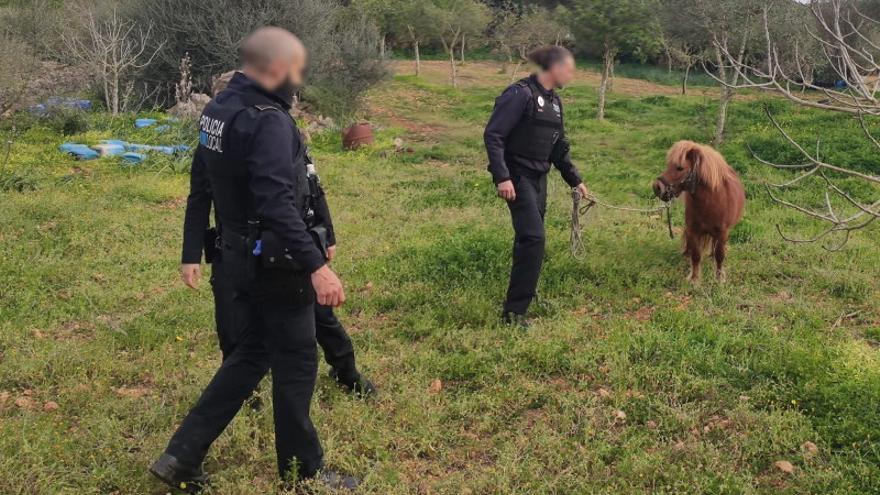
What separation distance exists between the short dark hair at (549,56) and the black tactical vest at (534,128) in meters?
0.15

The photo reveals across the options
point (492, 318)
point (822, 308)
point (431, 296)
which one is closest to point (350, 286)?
point (431, 296)

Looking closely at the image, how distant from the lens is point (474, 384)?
14.3 ft

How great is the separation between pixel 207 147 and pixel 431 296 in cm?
308

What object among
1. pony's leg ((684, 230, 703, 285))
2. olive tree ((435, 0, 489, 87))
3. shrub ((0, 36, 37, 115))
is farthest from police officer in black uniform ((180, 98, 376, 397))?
olive tree ((435, 0, 489, 87))

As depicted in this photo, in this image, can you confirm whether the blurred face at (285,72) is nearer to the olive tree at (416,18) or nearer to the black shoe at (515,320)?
the black shoe at (515,320)

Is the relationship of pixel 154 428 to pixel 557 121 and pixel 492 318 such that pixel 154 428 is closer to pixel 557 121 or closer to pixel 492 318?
pixel 492 318

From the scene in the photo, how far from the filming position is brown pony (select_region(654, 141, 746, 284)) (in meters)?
5.77

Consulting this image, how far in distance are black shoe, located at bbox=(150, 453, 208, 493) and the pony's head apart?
167 inches

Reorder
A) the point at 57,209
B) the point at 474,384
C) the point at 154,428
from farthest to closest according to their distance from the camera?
the point at 57,209 < the point at 474,384 < the point at 154,428

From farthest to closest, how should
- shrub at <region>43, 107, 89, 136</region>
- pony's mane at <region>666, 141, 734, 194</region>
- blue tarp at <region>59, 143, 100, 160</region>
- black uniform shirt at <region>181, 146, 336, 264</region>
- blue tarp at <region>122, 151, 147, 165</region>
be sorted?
1. shrub at <region>43, 107, 89, 136</region>
2. blue tarp at <region>59, 143, 100, 160</region>
3. blue tarp at <region>122, 151, 147, 165</region>
4. pony's mane at <region>666, 141, 734, 194</region>
5. black uniform shirt at <region>181, 146, 336, 264</region>

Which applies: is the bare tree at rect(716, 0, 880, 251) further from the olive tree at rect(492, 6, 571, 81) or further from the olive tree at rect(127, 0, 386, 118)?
the olive tree at rect(492, 6, 571, 81)

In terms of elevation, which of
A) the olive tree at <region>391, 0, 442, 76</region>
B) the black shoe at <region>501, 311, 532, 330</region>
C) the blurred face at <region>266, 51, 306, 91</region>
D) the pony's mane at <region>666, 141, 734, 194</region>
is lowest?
the black shoe at <region>501, 311, 532, 330</region>

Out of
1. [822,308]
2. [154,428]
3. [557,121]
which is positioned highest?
[557,121]

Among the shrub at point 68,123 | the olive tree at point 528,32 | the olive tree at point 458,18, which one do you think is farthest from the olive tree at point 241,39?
the olive tree at point 528,32
